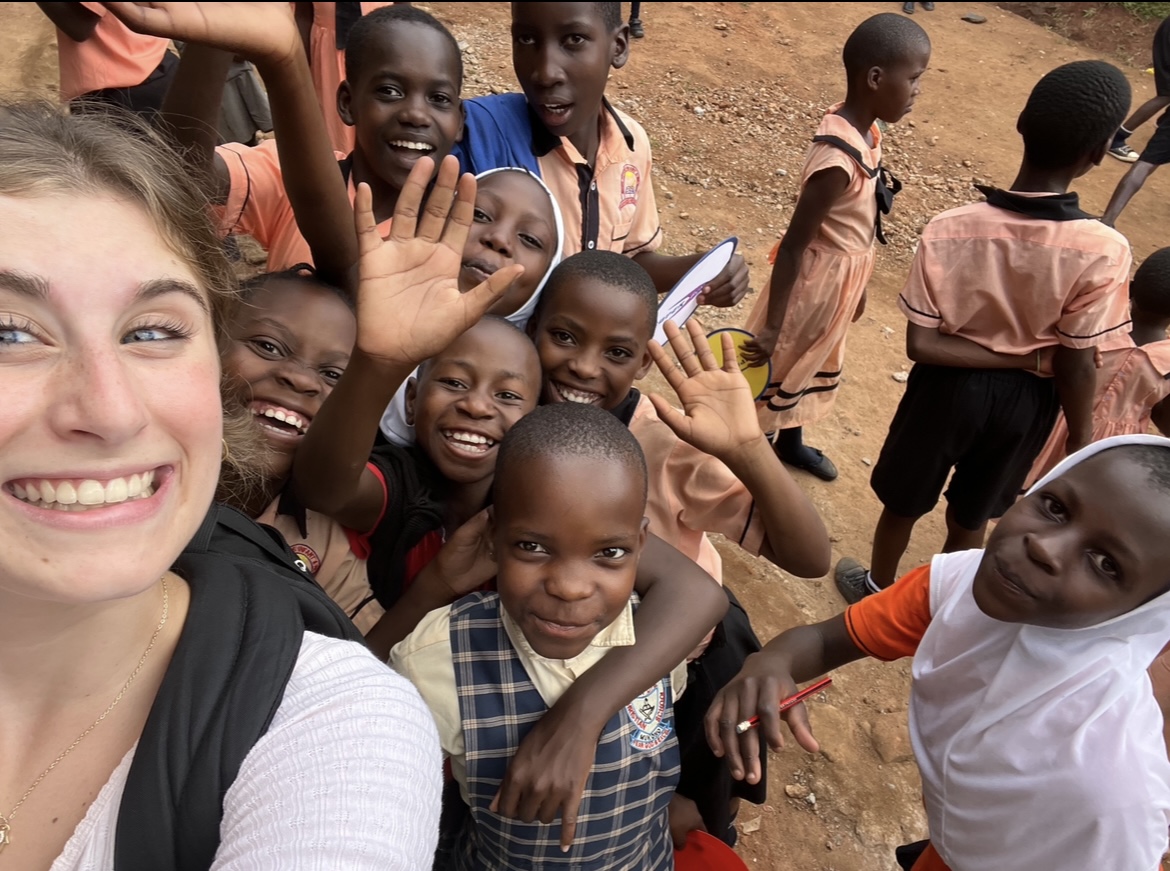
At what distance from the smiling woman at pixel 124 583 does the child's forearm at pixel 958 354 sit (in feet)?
7.57

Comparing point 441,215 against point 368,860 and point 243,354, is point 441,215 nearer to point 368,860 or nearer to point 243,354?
point 243,354

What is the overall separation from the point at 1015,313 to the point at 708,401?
153 cm

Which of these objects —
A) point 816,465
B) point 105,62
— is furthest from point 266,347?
point 816,465

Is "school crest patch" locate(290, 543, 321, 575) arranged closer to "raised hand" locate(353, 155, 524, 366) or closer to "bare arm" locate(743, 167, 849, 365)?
"raised hand" locate(353, 155, 524, 366)

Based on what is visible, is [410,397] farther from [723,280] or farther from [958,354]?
[958,354]

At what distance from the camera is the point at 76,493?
2.96 ft

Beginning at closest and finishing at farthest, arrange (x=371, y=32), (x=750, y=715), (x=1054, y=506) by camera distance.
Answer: (x=1054, y=506) → (x=750, y=715) → (x=371, y=32)

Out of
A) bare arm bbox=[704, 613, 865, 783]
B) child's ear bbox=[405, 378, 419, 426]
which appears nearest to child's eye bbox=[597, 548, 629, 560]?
bare arm bbox=[704, 613, 865, 783]

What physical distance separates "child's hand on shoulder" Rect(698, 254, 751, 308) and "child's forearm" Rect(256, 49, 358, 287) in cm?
104

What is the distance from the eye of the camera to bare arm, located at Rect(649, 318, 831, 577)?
5.48 feet

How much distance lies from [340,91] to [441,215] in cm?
119

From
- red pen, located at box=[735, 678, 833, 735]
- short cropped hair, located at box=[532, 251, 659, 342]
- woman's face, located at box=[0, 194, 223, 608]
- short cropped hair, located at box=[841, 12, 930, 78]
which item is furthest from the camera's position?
short cropped hair, located at box=[841, 12, 930, 78]

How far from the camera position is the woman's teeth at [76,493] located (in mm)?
880

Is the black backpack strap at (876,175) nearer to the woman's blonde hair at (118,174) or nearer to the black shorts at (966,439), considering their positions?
the black shorts at (966,439)
